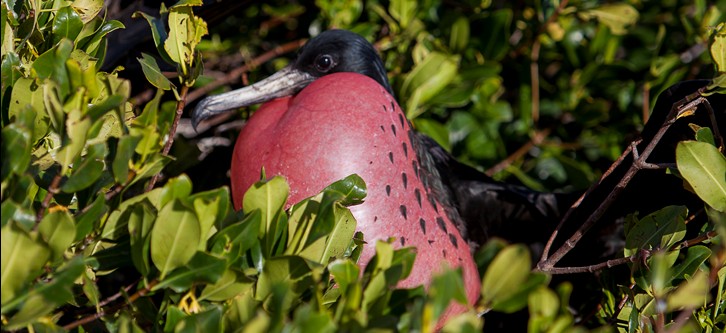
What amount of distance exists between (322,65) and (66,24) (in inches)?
24.1

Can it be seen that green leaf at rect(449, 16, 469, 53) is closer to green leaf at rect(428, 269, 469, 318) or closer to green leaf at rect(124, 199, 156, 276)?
green leaf at rect(124, 199, 156, 276)

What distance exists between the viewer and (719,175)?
97 cm

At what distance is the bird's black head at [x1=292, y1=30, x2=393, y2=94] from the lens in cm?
162

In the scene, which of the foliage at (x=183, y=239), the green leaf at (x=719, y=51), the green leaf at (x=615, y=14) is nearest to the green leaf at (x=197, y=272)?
the foliage at (x=183, y=239)

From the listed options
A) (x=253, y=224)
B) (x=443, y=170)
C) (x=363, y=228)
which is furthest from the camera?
(x=443, y=170)

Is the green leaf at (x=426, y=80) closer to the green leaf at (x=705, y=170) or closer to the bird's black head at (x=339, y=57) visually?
the bird's black head at (x=339, y=57)

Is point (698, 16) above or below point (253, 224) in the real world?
below

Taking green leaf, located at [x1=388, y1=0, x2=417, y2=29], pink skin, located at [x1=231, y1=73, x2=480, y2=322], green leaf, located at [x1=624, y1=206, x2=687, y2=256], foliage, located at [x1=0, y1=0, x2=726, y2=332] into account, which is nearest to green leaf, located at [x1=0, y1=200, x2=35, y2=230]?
foliage, located at [x1=0, y1=0, x2=726, y2=332]

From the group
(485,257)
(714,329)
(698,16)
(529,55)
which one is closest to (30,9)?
(485,257)

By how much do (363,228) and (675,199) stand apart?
17.8 inches

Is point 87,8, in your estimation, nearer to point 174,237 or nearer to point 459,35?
point 174,237

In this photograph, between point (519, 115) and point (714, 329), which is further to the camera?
point (519, 115)

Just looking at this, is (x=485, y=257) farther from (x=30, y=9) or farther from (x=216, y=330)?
(x=30, y=9)

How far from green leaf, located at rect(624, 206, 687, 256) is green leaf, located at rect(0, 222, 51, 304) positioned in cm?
64
